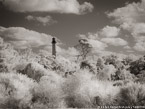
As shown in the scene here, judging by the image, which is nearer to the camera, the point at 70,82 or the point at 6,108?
the point at 6,108

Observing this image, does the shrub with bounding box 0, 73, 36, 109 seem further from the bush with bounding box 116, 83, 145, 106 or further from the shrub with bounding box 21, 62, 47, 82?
the bush with bounding box 116, 83, 145, 106

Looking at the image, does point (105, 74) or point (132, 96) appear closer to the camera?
point (132, 96)

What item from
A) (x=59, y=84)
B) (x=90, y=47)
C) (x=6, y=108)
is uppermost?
(x=90, y=47)

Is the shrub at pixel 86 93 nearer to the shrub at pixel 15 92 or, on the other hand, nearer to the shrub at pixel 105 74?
the shrub at pixel 15 92

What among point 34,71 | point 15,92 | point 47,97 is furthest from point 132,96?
point 34,71

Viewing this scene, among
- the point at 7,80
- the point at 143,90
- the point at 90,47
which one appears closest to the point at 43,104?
the point at 7,80

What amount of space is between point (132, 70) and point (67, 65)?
21.0 feet

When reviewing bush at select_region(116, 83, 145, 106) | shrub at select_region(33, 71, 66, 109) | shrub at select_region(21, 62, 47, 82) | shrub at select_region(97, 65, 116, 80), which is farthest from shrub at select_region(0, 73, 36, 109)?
shrub at select_region(97, 65, 116, 80)

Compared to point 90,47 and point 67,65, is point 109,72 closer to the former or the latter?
point 67,65

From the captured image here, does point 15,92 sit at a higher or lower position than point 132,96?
higher

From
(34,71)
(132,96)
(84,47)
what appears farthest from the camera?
(84,47)

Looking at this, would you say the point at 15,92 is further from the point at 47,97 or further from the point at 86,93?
the point at 86,93

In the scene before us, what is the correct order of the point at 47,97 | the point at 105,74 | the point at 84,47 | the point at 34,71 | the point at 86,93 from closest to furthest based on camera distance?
the point at 47,97, the point at 86,93, the point at 34,71, the point at 105,74, the point at 84,47

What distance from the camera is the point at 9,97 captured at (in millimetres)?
Answer: 12859
